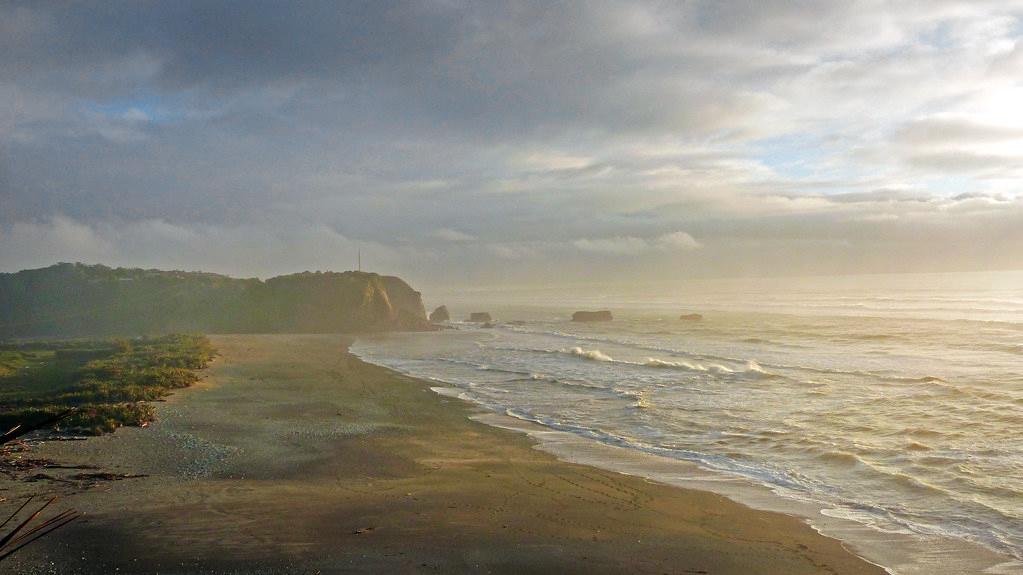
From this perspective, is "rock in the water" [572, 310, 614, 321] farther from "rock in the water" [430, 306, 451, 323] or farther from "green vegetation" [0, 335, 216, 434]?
"green vegetation" [0, 335, 216, 434]

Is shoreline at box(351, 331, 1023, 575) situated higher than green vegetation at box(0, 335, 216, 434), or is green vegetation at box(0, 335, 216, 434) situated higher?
green vegetation at box(0, 335, 216, 434)

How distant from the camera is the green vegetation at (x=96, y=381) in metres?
16.7

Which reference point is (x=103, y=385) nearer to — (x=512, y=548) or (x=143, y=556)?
(x=143, y=556)

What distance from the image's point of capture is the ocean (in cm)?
1292

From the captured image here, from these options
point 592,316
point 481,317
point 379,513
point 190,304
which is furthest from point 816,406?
point 481,317

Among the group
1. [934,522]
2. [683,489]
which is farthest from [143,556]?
[934,522]

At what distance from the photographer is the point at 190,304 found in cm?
6888

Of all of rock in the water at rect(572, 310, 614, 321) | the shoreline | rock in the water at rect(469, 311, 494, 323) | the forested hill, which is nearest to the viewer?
the shoreline

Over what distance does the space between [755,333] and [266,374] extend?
38.6 m

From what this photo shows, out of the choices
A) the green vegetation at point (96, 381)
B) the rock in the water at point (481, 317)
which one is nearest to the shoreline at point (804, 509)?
the green vegetation at point (96, 381)

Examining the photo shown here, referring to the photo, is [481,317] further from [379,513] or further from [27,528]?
[27,528]

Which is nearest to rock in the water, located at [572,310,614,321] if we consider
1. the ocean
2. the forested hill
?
the forested hill

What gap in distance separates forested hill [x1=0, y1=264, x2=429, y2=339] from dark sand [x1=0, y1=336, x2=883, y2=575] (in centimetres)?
5223

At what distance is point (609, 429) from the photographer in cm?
1939
